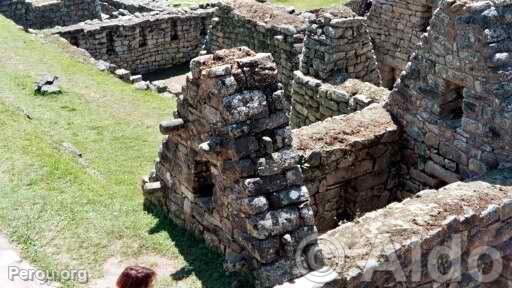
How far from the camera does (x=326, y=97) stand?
1273 centimetres

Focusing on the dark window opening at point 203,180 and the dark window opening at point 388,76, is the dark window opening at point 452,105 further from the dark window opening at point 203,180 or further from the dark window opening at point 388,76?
the dark window opening at point 388,76

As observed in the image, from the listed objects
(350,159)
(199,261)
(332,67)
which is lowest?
(199,261)

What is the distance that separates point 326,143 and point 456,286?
2.73 meters

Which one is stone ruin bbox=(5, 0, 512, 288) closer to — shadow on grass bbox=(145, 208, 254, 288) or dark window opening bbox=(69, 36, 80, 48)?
shadow on grass bbox=(145, 208, 254, 288)

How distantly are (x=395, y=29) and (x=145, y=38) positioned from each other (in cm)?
1000

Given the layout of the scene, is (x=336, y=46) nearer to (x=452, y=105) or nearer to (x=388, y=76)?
(x=452, y=105)

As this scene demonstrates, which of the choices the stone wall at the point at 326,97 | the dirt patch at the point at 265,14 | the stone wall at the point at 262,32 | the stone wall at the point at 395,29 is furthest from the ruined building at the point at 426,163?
the dirt patch at the point at 265,14

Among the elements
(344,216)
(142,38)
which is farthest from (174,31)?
(344,216)

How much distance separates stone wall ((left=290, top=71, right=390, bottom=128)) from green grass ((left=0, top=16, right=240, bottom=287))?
309 centimetres

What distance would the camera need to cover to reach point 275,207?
7.61 meters

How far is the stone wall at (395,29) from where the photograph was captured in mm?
16375

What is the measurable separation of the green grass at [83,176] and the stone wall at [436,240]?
1.66 m

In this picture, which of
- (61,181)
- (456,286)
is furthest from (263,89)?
(61,181)

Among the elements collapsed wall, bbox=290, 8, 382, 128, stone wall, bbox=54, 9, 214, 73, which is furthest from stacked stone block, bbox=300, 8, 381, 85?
stone wall, bbox=54, 9, 214, 73
